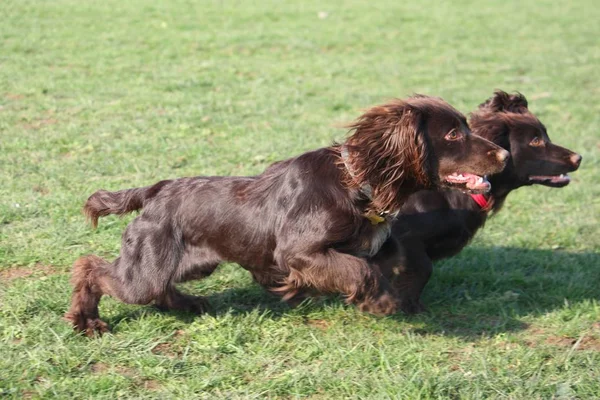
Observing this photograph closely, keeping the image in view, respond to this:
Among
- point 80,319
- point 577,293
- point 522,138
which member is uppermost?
point 522,138

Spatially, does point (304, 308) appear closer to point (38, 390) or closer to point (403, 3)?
point (38, 390)

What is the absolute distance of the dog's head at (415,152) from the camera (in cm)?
459

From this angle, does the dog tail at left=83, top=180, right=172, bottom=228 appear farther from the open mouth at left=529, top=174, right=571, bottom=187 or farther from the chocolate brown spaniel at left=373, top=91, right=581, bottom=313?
the open mouth at left=529, top=174, right=571, bottom=187

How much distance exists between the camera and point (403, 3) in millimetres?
21109

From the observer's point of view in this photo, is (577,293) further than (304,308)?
Yes

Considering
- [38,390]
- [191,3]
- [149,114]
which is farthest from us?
[191,3]

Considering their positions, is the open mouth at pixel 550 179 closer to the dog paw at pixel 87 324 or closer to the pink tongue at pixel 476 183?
the pink tongue at pixel 476 183

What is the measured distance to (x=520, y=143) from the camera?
19.6 ft

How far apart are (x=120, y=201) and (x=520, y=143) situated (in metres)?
2.97

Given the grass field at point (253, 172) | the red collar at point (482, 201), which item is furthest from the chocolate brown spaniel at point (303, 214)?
the red collar at point (482, 201)

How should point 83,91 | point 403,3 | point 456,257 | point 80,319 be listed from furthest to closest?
point 403,3
point 83,91
point 456,257
point 80,319

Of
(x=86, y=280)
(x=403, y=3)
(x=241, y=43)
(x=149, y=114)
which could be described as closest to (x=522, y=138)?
(x=86, y=280)

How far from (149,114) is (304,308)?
4.98 meters

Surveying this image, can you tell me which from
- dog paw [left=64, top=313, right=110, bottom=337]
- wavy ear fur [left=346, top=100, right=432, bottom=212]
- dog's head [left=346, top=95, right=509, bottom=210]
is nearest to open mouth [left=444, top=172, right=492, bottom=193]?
dog's head [left=346, top=95, right=509, bottom=210]
